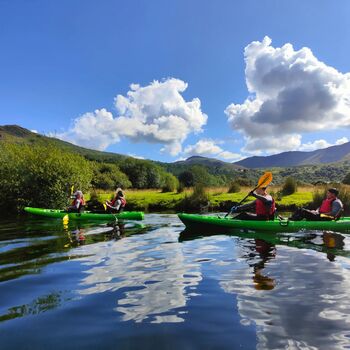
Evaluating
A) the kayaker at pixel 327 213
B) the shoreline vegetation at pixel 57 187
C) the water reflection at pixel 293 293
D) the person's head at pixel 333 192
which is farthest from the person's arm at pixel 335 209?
the shoreline vegetation at pixel 57 187

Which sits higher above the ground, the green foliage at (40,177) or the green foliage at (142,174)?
the green foliage at (142,174)

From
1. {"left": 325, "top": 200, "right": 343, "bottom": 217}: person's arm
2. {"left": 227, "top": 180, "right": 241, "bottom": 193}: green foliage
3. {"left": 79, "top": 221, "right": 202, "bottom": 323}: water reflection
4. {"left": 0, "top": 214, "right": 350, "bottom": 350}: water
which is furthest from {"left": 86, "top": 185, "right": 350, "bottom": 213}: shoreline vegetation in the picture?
{"left": 79, "top": 221, "right": 202, "bottom": 323}: water reflection

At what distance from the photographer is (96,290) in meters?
6.83

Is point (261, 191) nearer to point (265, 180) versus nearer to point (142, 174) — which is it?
point (265, 180)

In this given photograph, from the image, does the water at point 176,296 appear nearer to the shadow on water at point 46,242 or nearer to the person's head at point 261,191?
the shadow on water at point 46,242

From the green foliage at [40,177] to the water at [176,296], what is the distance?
16.7 meters

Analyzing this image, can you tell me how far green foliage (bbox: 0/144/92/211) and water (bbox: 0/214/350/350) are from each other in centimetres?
1674

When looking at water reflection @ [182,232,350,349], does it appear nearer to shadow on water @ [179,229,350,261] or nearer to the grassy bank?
shadow on water @ [179,229,350,261]

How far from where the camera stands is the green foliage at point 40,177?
28.0m

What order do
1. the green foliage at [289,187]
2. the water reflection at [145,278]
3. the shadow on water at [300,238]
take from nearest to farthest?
the water reflection at [145,278]
the shadow on water at [300,238]
the green foliage at [289,187]

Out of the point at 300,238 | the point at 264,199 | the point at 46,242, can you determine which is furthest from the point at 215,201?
the point at 46,242

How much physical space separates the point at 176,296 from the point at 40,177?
23629 millimetres

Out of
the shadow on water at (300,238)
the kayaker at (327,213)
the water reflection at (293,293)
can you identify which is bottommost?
the water reflection at (293,293)

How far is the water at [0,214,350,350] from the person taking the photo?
15.9 feet
